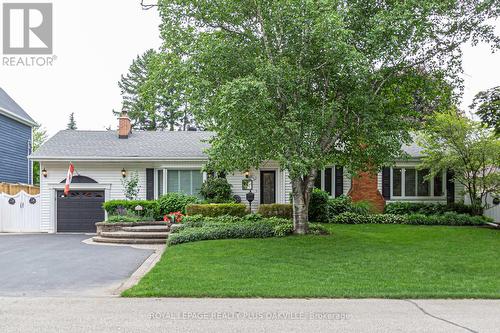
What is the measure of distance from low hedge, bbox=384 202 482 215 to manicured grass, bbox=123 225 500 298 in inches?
201

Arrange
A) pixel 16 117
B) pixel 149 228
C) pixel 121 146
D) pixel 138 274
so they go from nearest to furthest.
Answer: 1. pixel 138 274
2. pixel 149 228
3. pixel 121 146
4. pixel 16 117

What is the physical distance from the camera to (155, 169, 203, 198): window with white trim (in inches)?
765

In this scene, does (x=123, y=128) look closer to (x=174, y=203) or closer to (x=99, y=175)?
(x=99, y=175)

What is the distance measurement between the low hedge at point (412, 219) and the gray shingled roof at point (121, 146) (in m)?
6.64

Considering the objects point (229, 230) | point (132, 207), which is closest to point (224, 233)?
point (229, 230)

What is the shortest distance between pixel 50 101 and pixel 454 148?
127 feet

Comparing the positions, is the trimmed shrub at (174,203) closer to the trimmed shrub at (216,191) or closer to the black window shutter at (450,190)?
the trimmed shrub at (216,191)

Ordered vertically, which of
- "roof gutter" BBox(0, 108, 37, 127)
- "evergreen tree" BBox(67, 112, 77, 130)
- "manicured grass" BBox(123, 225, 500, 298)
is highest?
"evergreen tree" BBox(67, 112, 77, 130)

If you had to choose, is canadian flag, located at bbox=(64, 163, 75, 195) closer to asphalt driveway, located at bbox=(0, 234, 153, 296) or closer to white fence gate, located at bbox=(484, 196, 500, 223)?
asphalt driveway, located at bbox=(0, 234, 153, 296)

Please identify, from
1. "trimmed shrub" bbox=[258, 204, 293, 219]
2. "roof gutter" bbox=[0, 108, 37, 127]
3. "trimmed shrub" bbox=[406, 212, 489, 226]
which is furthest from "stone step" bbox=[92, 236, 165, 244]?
"roof gutter" bbox=[0, 108, 37, 127]

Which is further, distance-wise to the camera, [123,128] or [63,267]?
[123,128]

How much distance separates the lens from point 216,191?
18.3m

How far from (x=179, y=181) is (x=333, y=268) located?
1160 centimetres

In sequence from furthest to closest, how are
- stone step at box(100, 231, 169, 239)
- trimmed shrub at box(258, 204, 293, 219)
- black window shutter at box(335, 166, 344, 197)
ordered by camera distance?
black window shutter at box(335, 166, 344, 197), trimmed shrub at box(258, 204, 293, 219), stone step at box(100, 231, 169, 239)
